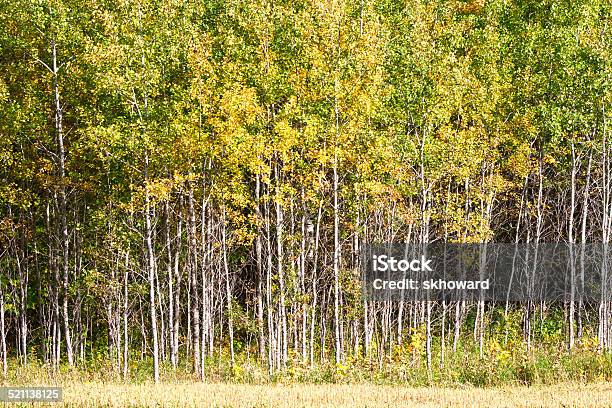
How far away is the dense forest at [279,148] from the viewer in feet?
71.8

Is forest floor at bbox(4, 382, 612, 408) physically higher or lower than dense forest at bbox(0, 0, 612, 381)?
lower

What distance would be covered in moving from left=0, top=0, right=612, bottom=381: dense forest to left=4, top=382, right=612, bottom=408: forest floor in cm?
262

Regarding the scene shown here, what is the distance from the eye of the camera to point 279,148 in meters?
22.3

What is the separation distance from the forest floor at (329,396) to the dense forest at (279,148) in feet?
8.58

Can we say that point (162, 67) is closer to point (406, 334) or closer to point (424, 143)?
point (424, 143)

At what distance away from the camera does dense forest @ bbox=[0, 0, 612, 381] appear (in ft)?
71.8

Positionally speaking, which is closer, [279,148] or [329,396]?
[329,396]

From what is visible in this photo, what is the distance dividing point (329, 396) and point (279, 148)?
23.2ft

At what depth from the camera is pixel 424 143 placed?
24.5 meters

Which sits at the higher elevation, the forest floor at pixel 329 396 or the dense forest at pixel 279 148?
the dense forest at pixel 279 148

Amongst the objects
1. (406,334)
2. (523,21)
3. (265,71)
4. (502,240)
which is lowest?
(406,334)

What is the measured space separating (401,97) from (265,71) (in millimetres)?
3924

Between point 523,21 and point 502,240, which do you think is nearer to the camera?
point 523,21

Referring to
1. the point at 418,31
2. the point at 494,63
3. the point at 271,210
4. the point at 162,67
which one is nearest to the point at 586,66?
the point at 494,63
